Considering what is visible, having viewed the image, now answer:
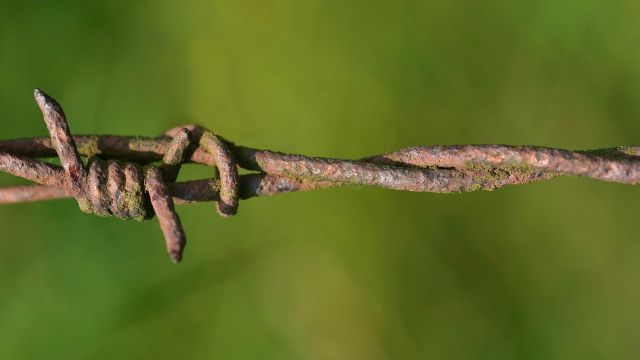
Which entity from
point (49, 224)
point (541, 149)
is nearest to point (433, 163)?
point (541, 149)

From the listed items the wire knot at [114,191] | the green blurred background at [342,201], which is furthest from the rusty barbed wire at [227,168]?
the green blurred background at [342,201]

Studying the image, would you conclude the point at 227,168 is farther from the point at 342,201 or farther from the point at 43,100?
the point at 342,201

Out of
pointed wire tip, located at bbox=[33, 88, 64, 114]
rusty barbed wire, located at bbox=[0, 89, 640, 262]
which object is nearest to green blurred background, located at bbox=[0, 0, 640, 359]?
rusty barbed wire, located at bbox=[0, 89, 640, 262]

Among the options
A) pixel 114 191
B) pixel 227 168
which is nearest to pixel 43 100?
pixel 114 191

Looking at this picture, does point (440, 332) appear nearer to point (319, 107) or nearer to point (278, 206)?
point (278, 206)

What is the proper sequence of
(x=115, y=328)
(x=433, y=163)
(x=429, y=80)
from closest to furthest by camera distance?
(x=433, y=163), (x=115, y=328), (x=429, y=80)

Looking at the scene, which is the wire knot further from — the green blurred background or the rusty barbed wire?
the green blurred background
